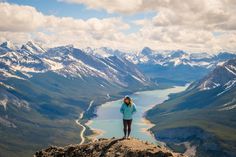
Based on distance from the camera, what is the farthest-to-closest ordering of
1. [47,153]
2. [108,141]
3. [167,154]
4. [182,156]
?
[47,153] → [108,141] → [182,156] → [167,154]

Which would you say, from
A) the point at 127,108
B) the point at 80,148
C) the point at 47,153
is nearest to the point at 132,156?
the point at 127,108

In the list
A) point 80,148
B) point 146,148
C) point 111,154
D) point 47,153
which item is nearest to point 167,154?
point 146,148

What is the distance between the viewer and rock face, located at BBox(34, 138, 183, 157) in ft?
183

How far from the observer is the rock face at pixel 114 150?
183 ft

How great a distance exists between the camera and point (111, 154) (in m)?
58.2

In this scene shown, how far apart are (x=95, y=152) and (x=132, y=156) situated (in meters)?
6.96

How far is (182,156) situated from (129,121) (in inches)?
339

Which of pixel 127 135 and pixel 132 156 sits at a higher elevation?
pixel 127 135

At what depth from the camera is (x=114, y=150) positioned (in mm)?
58938

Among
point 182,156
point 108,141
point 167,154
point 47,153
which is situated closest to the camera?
point 167,154

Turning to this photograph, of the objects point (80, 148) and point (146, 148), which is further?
point (80, 148)

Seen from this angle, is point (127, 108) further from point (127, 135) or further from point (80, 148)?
point (80, 148)

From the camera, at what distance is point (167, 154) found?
54750mm

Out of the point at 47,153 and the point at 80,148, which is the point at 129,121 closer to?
the point at 80,148
